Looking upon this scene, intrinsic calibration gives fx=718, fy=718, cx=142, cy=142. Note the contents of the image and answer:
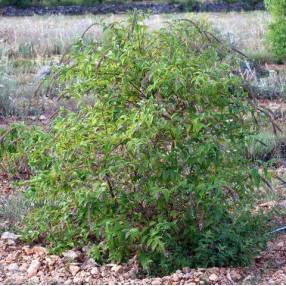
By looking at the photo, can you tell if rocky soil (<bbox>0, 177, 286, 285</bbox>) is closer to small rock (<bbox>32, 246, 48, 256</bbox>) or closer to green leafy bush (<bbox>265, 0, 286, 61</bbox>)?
small rock (<bbox>32, 246, 48, 256</bbox>)

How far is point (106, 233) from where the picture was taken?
414 cm

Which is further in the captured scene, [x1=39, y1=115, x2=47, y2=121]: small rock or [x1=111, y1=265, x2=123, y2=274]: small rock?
[x1=39, y1=115, x2=47, y2=121]: small rock

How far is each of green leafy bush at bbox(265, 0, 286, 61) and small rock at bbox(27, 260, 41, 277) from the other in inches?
323

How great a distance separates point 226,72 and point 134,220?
1.03 metres

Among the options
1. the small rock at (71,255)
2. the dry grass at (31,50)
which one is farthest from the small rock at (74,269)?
the dry grass at (31,50)

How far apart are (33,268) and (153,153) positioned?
40.1 inches

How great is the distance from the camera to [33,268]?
4262 millimetres

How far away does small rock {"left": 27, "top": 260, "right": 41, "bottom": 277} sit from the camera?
4223 millimetres

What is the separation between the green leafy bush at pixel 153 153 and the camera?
13.2 ft

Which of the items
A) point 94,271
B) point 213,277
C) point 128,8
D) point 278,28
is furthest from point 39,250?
point 128,8

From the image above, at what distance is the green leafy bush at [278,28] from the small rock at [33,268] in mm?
8215

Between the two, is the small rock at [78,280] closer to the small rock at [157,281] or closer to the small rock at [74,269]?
the small rock at [74,269]

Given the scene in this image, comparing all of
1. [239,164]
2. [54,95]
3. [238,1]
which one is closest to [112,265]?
[239,164]

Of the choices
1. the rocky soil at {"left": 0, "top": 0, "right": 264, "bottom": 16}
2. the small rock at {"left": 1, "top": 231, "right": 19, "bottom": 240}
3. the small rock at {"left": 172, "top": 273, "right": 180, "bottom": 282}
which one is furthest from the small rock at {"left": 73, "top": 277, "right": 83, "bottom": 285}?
the rocky soil at {"left": 0, "top": 0, "right": 264, "bottom": 16}
